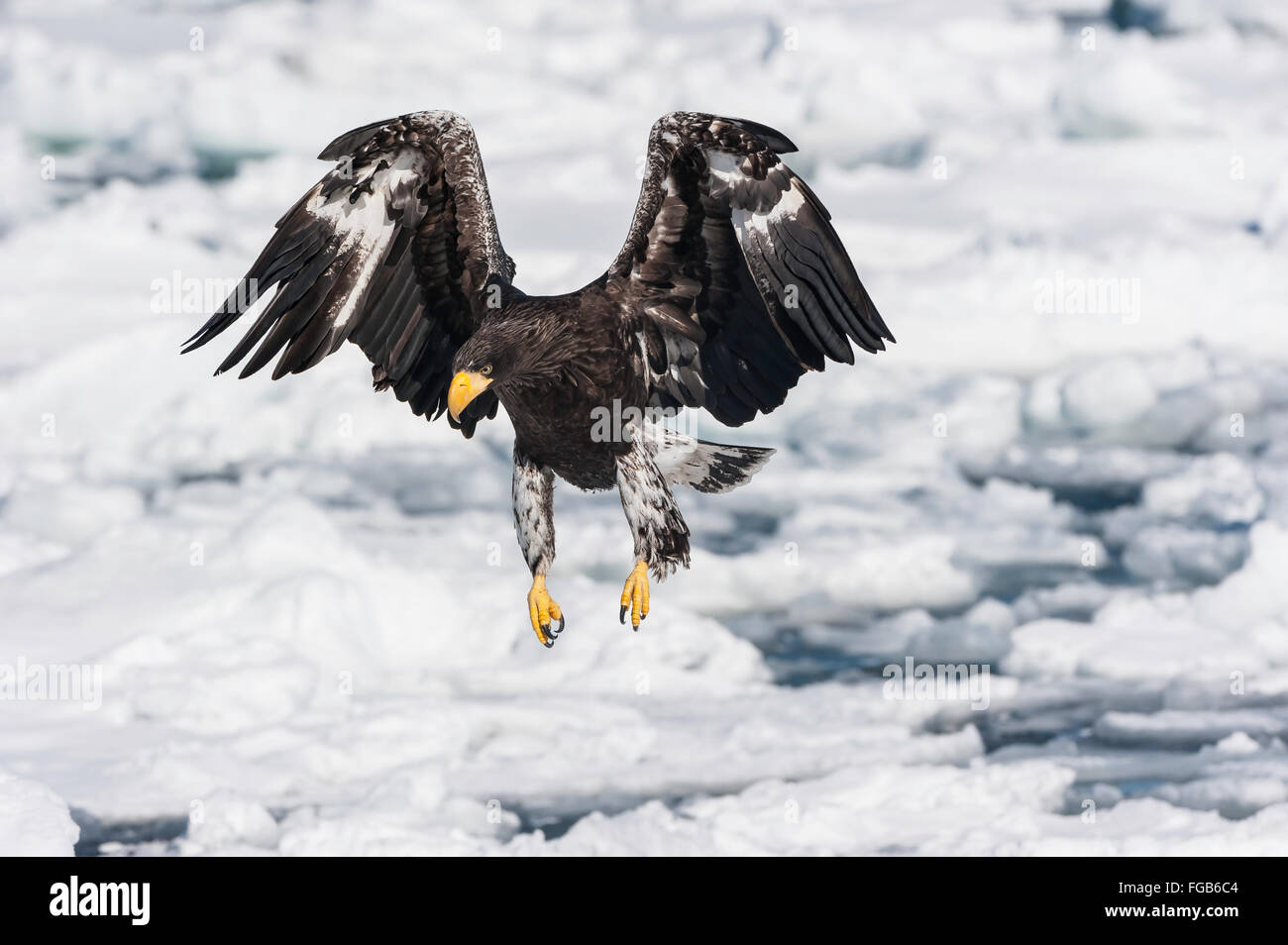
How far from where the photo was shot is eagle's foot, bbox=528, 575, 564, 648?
30.1 ft

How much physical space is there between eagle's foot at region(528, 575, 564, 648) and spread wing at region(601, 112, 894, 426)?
2594 mm

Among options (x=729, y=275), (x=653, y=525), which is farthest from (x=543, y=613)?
(x=729, y=275)

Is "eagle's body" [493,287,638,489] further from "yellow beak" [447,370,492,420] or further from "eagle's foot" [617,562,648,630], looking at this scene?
"eagle's foot" [617,562,648,630]

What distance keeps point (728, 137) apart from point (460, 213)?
97.3 inches

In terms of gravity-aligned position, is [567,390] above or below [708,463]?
above

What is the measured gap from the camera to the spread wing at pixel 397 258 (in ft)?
36.3

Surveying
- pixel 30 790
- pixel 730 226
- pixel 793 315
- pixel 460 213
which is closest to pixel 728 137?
pixel 730 226

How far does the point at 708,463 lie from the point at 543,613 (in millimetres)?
2762

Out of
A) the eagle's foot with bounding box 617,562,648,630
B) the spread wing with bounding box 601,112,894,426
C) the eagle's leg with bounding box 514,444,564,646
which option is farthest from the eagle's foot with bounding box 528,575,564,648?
the spread wing with bounding box 601,112,894,426

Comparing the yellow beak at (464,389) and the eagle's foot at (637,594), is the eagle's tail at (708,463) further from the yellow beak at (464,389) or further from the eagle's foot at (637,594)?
the yellow beak at (464,389)

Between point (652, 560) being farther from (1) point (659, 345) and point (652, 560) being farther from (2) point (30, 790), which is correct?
(2) point (30, 790)

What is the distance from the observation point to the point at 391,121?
11.4m

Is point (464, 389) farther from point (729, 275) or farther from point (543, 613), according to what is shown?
point (729, 275)

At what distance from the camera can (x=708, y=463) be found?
1156 centimetres
